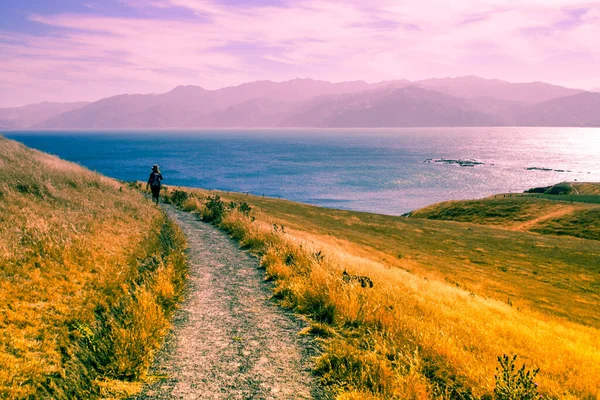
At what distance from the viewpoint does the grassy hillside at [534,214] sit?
161ft

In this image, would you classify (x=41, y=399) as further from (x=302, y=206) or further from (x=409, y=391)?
(x=302, y=206)

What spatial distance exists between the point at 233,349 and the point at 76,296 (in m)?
4.38

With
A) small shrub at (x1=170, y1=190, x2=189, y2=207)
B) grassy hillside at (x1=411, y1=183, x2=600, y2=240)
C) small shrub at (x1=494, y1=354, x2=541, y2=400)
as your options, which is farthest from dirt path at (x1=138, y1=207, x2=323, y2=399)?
grassy hillside at (x1=411, y1=183, x2=600, y2=240)

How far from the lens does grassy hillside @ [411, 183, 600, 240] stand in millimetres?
48938

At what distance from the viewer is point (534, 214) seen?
5706 cm

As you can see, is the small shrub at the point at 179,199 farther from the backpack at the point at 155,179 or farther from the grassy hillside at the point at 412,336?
the grassy hillside at the point at 412,336

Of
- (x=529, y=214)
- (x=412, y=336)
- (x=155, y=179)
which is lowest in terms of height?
(x=529, y=214)

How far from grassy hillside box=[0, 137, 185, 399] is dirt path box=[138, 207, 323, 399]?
0.52m

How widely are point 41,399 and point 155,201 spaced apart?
2570cm

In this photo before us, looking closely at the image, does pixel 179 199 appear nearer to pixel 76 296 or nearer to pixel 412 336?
pixel 76 296

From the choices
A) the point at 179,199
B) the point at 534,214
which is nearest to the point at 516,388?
the point at 179,199

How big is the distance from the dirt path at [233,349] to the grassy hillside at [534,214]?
5171 cm

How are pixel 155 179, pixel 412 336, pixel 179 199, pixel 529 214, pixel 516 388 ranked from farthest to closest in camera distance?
pixel 529 214 → pixel 179 199 → pixel 155 179 → pixel 412 336 → pixel 516 388

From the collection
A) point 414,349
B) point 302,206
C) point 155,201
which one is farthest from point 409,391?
point 302,206
